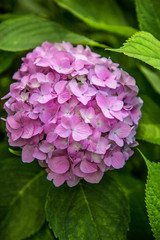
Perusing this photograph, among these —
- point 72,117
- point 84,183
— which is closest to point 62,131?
point 72,117

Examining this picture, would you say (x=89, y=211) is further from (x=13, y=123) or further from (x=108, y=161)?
(x=13, y=123)

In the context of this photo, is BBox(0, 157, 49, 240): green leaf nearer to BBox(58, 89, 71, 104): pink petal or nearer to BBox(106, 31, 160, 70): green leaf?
BBox(58, 89, 71, 104): pink petal

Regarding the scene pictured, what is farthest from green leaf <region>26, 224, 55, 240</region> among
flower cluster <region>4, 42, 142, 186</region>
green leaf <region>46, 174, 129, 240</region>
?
flower cluster <region>4, 42, 142, 186</region>

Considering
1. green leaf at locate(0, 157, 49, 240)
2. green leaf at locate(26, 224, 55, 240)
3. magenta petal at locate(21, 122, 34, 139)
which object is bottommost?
green leaf at locate(26, 224, 55, 240)

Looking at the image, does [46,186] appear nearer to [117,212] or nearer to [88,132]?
[117,212]

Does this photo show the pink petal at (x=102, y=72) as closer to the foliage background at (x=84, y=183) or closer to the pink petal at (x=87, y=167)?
the foliage background at (x=84, y=183)

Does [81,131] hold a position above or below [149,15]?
below
